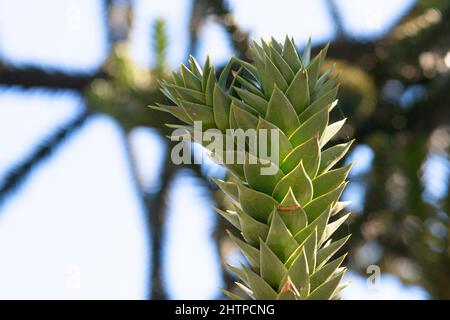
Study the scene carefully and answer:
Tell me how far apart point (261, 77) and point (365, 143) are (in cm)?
159

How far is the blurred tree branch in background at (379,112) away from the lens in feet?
7.48

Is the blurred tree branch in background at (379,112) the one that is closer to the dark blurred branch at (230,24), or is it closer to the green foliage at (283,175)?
the dark blurred branch at (230,24)

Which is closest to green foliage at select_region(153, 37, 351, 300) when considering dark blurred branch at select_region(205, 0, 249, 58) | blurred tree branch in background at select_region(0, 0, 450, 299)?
blurred tree branch in background at select_region(0, 0, 450, 299)

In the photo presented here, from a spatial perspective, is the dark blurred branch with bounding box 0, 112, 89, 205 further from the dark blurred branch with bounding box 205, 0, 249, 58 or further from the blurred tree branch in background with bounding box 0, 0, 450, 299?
the dark blurred branch with bounding box 205, 0, 249, 58

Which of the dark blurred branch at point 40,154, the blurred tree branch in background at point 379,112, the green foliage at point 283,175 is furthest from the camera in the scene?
the dark blurred branch at point 40,154

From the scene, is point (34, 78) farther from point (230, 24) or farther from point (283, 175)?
point (283, 175)

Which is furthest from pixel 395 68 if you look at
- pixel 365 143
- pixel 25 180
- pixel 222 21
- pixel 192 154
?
pixel 25 180

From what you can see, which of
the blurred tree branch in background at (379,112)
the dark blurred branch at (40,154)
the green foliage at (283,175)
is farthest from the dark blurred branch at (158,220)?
the green foliage at (283,175)

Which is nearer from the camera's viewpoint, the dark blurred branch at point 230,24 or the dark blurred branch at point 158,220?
the dark blurred branch at point 230,24

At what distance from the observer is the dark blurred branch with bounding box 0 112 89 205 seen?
260 centimetres

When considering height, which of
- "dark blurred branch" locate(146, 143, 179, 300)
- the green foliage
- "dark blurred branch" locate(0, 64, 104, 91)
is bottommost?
the green foliage

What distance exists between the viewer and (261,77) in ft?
2.86

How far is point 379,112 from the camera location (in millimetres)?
2389

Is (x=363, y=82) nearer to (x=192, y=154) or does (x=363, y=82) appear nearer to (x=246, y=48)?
(x=246, y=48)
